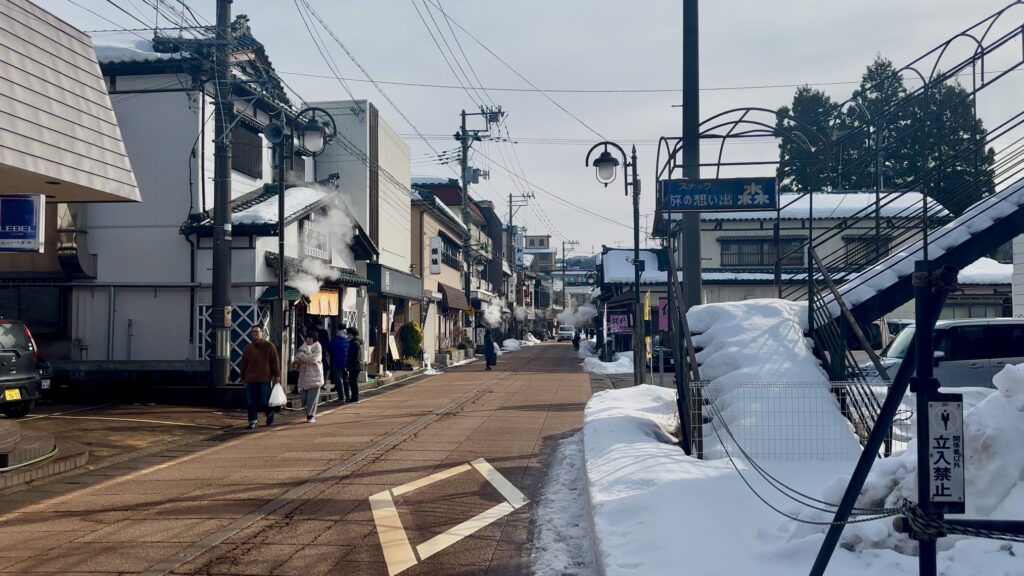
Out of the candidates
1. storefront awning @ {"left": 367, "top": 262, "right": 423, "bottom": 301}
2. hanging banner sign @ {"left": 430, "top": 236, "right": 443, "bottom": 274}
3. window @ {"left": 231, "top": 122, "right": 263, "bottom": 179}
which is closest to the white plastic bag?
window @ {"left": 231, "top": 122, "right": 263, "bottom": 179}

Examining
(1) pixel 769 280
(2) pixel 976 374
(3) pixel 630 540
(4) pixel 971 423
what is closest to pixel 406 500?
(3) pixel 630 540

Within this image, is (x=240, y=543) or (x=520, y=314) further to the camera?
(x=520, y=314)

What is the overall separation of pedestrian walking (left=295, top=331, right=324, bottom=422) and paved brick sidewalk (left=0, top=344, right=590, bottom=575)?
1.29 metres

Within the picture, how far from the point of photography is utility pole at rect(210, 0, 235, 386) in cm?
1662

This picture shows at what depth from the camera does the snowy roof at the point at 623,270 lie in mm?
36188

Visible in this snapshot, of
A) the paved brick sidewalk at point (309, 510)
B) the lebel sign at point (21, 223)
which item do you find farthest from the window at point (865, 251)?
the lebel sign at point (21, 223)

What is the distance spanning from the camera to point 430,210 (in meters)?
40.4

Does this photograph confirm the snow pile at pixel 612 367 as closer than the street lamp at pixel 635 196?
No

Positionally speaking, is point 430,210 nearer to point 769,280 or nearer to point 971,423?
point 769,280

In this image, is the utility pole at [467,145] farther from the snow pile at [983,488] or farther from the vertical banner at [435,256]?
the snow pile at [983,488]

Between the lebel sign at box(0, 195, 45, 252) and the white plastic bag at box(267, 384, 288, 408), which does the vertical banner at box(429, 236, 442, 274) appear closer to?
the white plastic bag at box(267, 384, 288, 408)

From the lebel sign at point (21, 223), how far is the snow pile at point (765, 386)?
8.95 meters

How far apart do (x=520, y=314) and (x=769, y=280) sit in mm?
50881

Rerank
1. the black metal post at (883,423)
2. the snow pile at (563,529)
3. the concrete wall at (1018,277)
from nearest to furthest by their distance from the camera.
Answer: the black metal post at (883,423), the snow pile at (563,529), the concrete wall at (1018,277)
